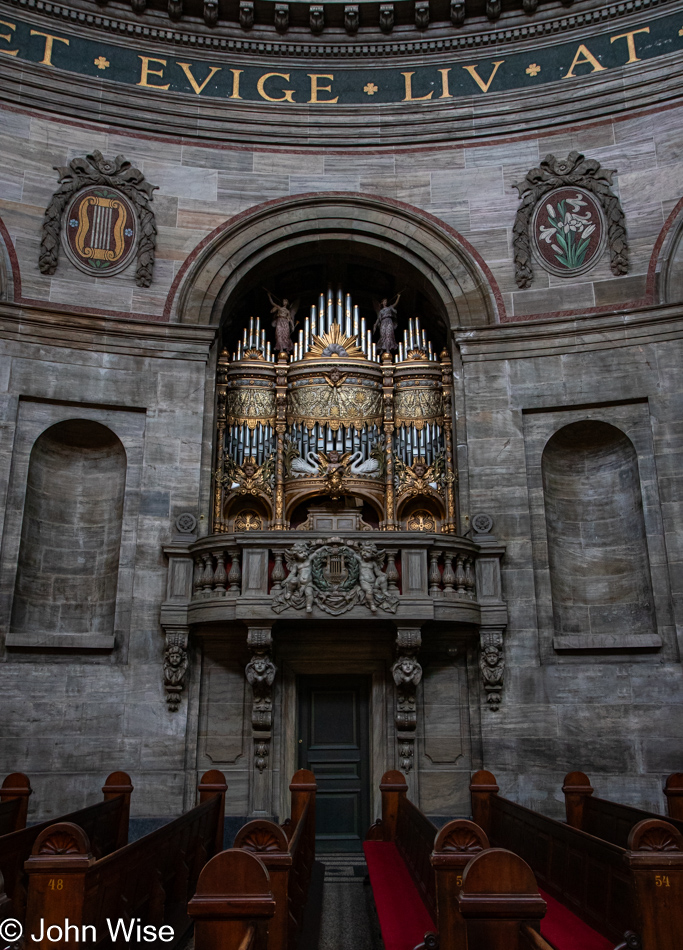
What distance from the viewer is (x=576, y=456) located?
13.6 metres

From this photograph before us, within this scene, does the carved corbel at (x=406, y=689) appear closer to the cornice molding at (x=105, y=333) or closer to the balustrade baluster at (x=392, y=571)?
the balustrade baluster at (x=392, y=571)

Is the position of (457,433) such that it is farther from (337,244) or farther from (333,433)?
(337,244)

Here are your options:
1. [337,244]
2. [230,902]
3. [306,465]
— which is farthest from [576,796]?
[337,244]

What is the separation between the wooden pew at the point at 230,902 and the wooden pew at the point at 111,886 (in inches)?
43.2

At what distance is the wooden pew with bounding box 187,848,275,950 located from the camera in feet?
13.3

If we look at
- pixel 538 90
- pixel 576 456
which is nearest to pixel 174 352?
pixel 576 456

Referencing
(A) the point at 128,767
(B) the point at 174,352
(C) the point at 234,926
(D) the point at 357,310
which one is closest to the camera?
(C) the point at 234,926

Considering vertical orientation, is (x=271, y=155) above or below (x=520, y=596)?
above

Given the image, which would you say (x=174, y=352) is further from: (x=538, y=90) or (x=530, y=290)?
(x=538, y=90)

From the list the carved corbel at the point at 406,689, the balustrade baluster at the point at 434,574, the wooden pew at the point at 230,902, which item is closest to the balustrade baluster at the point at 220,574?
the carved corbel at the point at 406,689

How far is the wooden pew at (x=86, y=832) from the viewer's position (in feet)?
21.0

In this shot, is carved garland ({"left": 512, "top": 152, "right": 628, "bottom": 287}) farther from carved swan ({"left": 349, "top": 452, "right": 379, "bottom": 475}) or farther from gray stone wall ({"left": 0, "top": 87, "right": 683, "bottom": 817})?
carved swan ({"left": 349, "top": 452, "right": 379, "bottom": 475})

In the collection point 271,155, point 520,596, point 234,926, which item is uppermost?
point 271,155

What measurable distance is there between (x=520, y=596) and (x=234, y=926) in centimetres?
888
